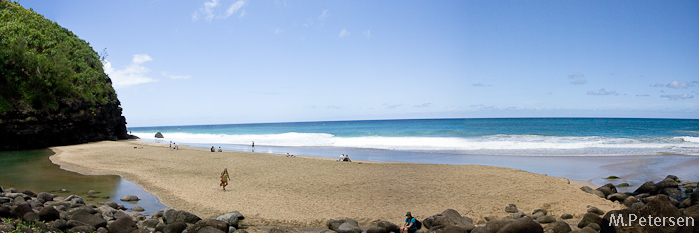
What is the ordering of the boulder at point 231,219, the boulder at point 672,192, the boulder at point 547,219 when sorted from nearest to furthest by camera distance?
the boulder at point 231,219
the boulder at point 547,219
the boulder at point 672,192

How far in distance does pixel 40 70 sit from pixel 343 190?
1326 inches

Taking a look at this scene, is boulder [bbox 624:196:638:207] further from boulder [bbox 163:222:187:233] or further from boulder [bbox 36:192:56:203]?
boulder [bbox 36:192:56:203]

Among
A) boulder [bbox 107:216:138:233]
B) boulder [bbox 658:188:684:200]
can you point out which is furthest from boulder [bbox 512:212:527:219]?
boulder [bbox 107:216:138:233]

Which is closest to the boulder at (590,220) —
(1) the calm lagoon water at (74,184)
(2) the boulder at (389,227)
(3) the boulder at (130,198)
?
(2) the boulder at (389,227)

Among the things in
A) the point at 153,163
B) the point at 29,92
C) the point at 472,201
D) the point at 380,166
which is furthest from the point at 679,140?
the point at 29,92

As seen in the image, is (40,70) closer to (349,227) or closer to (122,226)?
(122,226)

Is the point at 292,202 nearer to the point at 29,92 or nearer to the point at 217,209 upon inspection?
the point at 217,209

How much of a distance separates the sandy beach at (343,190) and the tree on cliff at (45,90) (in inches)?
623

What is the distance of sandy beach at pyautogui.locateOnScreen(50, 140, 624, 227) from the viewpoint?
1204cm

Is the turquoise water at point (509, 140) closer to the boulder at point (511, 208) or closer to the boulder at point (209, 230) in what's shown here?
the boulder at point (511, 208)

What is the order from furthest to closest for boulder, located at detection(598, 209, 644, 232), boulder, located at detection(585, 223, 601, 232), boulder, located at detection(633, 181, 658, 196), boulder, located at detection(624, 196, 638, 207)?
boulder, located at detection(633, 181, 658, 196)
boulder, located at detection(624, 196, 638, 207)
boulder, located at detection(585, 223, 601, 232)
boulder, located at detection(598, 209, 644, 232)

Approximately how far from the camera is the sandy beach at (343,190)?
39.5ft

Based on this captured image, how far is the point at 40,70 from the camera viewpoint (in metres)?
33.5

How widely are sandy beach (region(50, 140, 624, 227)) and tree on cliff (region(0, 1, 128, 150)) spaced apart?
623 inches
